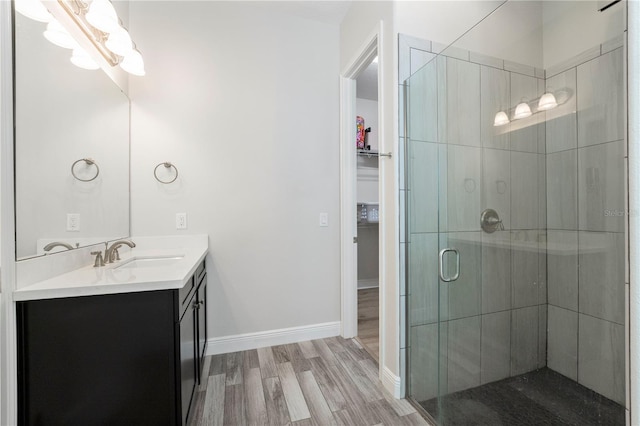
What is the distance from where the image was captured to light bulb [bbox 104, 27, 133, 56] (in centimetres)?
158

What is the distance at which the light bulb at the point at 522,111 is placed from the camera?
4.40 feet

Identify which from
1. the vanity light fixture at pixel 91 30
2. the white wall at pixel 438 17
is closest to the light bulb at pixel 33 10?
the vanity light fixture at pixel 91 30

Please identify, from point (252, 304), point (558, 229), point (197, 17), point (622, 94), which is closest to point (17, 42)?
point (197, 17)

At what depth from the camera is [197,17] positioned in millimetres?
2102

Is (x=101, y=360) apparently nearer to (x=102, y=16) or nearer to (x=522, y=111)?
(x=102, y=16)

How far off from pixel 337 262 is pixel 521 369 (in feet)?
4.70

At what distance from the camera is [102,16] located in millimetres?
1471

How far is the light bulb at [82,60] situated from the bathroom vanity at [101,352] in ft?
3.82

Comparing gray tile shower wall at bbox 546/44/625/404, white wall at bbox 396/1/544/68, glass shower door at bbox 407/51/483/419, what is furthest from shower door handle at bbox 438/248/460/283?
white wall at bbox 396/1/544/68

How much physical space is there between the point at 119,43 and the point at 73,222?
1091mm

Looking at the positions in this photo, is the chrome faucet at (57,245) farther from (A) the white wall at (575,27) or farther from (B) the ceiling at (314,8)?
(A) the white wall at (575,27)

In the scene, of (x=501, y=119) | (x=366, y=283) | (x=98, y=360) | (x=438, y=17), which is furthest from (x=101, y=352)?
(x=366, y=283)

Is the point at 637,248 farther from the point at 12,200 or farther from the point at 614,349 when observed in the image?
the point at 12,200

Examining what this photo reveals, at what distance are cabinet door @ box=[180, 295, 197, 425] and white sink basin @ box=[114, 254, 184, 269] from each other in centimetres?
37
